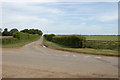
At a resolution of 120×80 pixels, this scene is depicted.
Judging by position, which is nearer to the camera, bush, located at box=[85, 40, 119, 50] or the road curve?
the road curve

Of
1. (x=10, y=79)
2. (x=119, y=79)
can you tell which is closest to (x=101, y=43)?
(x=119, y=79)

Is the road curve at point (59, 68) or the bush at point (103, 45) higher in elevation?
the bush at point (103, 45)

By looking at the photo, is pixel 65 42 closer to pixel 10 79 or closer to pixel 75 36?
pixel 75 36

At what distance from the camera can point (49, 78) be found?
618cm

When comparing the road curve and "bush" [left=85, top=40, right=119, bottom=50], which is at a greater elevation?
"bush" [left=85, top=40, right=119, bottom=50]

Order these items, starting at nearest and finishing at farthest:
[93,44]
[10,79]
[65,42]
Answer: [10,79], [93,44], [65,42]

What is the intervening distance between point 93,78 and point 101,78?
0.34 m

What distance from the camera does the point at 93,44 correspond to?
76.8ft

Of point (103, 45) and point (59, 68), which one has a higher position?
point (103, 45)

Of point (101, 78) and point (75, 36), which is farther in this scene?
point (75, 36)

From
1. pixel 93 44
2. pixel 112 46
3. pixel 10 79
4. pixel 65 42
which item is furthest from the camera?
pixel 65 42

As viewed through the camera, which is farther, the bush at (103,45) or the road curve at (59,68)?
the bush at (103,45)

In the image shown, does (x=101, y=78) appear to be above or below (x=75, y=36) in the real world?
below

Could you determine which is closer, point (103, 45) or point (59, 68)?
point (59, 68)
